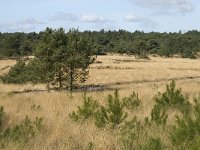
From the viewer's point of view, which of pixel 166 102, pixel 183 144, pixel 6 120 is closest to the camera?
pixel 183 144

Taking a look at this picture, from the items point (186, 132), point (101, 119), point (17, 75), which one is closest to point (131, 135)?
point (186, 132)

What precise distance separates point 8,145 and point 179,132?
9.83 feet

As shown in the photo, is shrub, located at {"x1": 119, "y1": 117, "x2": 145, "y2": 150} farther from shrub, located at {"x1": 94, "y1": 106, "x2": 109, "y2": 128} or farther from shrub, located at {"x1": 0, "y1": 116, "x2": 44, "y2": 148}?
shrub, located at {"x1": 0, "y1": 116, "x2": 44, "y2": 148}

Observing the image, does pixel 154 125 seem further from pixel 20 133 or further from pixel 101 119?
pixel 20 133

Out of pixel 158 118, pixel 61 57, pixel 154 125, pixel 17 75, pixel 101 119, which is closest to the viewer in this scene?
pixel 154 125

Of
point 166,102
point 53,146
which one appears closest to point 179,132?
point 53,146

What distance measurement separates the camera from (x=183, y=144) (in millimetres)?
6652

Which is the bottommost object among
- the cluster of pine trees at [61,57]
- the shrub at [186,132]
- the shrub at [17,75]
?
the shrub at [17,75]

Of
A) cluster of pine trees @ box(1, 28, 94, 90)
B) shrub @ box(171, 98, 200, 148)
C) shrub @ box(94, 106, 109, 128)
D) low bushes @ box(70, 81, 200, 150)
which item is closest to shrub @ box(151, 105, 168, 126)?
low bushes @ box(70, 81, 200, 150)

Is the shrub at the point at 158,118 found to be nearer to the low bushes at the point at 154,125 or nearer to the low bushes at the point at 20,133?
the low bushes at the point at 154,125

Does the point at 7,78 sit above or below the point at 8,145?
below

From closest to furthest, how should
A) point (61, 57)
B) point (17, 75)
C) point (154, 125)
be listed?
point (154, 125), point (61, 57), point (17, 75)

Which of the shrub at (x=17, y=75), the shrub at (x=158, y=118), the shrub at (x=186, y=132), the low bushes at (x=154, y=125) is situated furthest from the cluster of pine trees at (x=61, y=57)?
the shrub at (x=186, y=132)

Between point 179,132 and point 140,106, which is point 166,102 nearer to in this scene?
point 140,106
